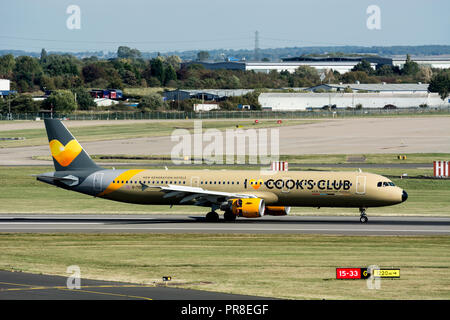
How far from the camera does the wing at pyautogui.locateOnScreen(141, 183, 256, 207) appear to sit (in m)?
55.6

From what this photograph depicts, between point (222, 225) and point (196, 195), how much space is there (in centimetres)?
335

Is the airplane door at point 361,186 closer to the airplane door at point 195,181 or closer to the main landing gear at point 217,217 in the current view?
the main landing gear at point 217,217

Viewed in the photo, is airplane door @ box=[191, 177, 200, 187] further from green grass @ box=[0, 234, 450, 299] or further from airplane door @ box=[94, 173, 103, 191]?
green grass @ box=[0, 234, 450, 299]

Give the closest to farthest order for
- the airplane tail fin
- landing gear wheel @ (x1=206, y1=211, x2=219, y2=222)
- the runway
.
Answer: the runway → landing gear wheel @ (x1=206, y1=211, x2=219, y2=222) → the airplane tail fin

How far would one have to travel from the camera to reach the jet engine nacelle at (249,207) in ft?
176

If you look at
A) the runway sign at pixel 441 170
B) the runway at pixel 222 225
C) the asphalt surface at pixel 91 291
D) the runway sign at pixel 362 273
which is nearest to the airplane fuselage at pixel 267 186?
the runway at pixel 222 225

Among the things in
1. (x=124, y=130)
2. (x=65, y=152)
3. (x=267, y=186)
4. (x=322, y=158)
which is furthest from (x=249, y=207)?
(x=124, y=130)

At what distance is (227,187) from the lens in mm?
57062

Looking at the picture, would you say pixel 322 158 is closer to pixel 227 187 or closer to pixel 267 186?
pixel 227 187

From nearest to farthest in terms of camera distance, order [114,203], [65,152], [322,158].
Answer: [65,152] → [114,203] → [322,158]

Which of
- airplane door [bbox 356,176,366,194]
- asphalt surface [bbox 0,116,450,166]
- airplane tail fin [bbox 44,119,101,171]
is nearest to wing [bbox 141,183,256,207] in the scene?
A: airplane tail fin [bbox 44,119,101,171]

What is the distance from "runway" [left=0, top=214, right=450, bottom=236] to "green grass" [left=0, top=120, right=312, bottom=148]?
264 ft
